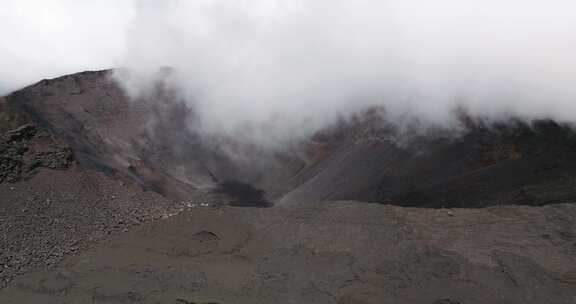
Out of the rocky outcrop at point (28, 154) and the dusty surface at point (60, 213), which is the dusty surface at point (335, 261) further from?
the rocky outcrop at point (28, 154)

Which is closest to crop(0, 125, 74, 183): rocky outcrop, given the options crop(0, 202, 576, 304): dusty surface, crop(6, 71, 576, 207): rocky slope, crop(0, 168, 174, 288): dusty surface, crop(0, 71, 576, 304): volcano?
crop(0, 71, 576, 304): volcano

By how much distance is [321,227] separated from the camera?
663 inches

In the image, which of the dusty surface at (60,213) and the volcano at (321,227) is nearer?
the volcano at (321,227)

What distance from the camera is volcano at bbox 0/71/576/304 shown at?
14.2 m

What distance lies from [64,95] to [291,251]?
65.9ft

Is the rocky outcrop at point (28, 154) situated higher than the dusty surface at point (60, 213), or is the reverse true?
the rocky outcrop at point (28, 154)

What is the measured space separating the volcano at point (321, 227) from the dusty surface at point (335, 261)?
0.04m

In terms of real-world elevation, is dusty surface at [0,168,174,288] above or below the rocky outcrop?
below

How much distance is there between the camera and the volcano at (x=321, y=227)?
14.2m

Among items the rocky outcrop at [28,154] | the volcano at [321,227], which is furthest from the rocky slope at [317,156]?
the rocky outcrop at [28,154]

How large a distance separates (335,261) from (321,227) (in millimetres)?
1776

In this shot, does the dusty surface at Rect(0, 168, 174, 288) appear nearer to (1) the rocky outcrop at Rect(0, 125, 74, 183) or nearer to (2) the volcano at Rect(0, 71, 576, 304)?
(2) the volcano at Rect(0, 71, 576, 304)

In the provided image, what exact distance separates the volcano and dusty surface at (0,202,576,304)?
44 mm

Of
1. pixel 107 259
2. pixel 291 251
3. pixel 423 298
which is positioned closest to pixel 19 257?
pixel 107 259
